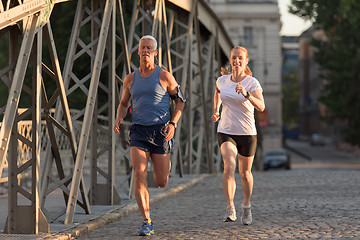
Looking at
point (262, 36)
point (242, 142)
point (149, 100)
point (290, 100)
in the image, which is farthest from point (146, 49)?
point (290, 100)

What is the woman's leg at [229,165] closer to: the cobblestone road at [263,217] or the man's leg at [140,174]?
the cobblestone road at [263,217]

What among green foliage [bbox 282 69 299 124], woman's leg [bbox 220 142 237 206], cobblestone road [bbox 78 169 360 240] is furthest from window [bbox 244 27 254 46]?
woman's leg [bbox 220 142 237 206]

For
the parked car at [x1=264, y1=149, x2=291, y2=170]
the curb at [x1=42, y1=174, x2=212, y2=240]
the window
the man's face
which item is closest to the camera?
the man's face

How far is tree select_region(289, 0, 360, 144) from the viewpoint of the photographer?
43312 mm

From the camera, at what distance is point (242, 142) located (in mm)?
8781

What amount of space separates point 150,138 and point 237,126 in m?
1.40

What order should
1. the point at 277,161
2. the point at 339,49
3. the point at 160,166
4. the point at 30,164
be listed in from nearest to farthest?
the point at 30,164 < the point at 160,166 < the point at 277,161 < the point at 339,49

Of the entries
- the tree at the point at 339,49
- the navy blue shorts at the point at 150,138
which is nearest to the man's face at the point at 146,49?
the navy blue shorts at the point at 150,138

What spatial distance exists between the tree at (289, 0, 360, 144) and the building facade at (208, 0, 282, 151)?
22388mm

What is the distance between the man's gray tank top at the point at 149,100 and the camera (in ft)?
25.2

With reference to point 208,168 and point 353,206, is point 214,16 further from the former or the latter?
point 353,206

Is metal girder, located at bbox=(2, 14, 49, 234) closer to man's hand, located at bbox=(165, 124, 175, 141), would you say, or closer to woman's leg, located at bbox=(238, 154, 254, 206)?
man's hand, located at bbox=(165, 124, 175, 141)

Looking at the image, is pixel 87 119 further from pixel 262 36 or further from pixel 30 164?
pixel 262 36

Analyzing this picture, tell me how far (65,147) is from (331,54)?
30.3 meters
